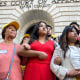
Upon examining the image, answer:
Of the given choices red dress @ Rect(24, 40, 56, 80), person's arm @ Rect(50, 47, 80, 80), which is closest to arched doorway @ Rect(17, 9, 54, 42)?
red dress @ Rect(24, 40, 56, 80)

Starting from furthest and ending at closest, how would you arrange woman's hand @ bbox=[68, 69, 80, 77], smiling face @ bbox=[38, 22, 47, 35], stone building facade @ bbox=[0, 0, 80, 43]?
1. stone building facade @ bbox=[0, 0, 80, 43]
2. smiling face @ bbox=[38, 22, 47, 35]
3. woman's hand @ bbox=[68, 69, 80, 77]

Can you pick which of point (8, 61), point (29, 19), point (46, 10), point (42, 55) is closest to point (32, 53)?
point (42, 55)

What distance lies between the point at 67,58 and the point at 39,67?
54cm

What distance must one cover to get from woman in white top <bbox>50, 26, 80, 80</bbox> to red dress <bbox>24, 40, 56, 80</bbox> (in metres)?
0.17

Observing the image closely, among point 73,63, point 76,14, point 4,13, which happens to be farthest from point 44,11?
point 73,63

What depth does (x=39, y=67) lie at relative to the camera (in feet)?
8.41

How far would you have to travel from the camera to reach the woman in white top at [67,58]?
2.29 m

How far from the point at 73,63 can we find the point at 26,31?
34.2 feet

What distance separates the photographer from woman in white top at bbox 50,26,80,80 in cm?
229

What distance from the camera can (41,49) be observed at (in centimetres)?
271

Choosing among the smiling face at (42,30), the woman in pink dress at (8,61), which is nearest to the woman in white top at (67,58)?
the smiling face at (42,30)

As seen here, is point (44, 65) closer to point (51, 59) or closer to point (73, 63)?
point (51, 59)

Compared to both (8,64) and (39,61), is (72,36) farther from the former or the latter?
(8,64)

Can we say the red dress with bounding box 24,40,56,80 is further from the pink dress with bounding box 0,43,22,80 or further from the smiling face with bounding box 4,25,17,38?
the smiling face with bounding box 4,25,17,38
